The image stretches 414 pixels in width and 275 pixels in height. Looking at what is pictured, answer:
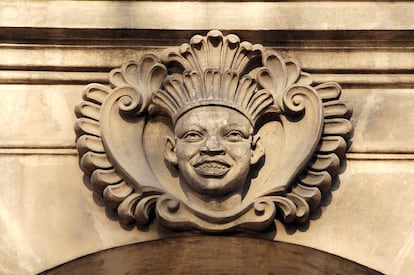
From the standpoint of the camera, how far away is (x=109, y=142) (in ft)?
30.9

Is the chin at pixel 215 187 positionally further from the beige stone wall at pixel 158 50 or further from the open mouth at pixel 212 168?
the beige stone wall at pixel 158 50

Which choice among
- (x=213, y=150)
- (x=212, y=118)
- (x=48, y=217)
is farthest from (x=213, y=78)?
(x=48, y=217)

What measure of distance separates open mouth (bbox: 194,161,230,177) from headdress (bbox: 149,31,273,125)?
0.33 meters

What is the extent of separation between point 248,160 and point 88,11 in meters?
1.33

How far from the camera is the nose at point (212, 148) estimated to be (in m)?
9.29

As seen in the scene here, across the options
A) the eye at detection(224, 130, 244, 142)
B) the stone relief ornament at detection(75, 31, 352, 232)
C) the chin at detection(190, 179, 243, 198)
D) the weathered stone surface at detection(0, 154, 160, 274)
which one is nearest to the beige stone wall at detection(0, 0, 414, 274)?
the weathered stone surface at detection(0, 154, 160, 274)

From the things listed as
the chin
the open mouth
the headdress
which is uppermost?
the headdress

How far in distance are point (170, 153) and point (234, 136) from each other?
362mm

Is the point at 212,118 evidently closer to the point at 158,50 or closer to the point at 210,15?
the point at 158,50

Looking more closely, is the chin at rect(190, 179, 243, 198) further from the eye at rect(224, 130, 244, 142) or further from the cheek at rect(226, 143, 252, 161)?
the eye at rect(224, 130, 244, 142)

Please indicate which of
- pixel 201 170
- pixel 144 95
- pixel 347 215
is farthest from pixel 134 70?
pixel 347 215

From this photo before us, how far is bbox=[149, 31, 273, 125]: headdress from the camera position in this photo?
31.2 feet

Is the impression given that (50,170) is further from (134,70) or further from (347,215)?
(347,215)

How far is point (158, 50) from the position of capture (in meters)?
9.82
